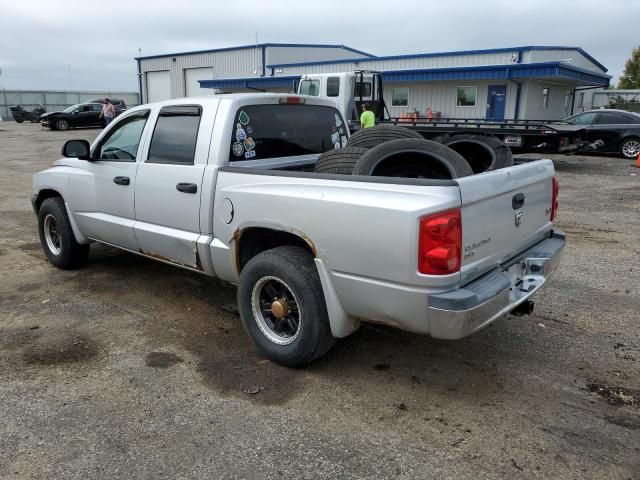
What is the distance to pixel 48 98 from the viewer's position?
48.8 m

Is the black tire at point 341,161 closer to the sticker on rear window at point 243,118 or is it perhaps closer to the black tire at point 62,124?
the sticker on rear window at point 243,118

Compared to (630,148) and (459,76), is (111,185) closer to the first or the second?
(630,148)

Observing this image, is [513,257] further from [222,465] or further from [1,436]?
[1,436]

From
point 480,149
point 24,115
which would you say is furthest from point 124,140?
point 24,115

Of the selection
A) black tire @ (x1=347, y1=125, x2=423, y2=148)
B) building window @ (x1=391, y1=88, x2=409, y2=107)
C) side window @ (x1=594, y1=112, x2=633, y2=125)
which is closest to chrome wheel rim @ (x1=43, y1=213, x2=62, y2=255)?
black tire @ (x1=347, y1=125, x2=423, y2=148)

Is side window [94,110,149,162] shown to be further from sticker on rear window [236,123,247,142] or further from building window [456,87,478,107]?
building window [456,87,478,107]

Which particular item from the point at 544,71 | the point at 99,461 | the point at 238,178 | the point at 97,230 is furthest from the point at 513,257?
the point at 544,71

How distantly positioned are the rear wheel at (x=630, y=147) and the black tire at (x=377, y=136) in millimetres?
15277

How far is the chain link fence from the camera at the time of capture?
153ft

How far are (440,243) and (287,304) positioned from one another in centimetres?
126

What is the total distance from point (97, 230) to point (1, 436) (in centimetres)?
258

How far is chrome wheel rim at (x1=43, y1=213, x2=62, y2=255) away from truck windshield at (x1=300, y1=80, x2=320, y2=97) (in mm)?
12824

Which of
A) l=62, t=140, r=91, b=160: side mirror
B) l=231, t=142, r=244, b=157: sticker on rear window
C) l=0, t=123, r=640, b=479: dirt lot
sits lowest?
l=0, t=123, r=640, b=479: dirt lot

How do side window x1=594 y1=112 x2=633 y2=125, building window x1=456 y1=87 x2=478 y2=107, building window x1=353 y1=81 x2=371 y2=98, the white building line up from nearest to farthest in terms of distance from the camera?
side window x1=594 y1=112 x2=633 y2=125, building window x1=353 y1=81 x2=371 y2=98, the white building, building window x1=456 y1=87 x2=478 y2=107
